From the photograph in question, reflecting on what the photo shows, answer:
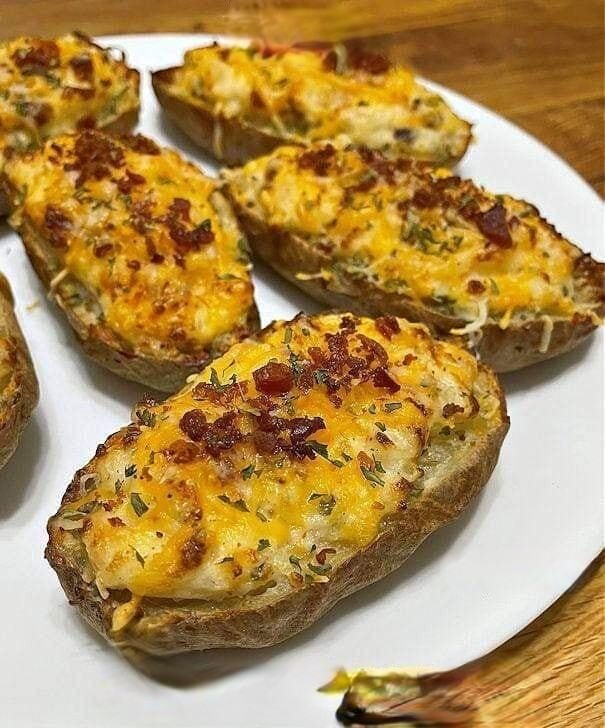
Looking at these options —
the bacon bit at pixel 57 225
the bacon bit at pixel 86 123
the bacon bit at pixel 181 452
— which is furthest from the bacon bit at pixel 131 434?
the bacon bit at pixel 86 123

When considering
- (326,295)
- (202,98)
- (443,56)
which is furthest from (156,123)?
(443,56)

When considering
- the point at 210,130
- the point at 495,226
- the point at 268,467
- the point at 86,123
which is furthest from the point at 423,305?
the point at 86,123

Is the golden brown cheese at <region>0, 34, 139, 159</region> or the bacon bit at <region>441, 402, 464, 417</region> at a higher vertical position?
the golden brown cheese at <region>0, 34, 139, 159</region>

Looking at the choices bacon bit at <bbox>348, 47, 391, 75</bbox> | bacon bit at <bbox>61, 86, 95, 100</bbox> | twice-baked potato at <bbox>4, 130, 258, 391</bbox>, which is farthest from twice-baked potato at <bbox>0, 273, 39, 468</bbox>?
bacon bit at <bbox>348, 47, 391, 75</bbox>

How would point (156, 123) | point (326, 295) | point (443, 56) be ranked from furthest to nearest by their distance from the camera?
point (443, 56) < point (156, 123) < point (326, 295)

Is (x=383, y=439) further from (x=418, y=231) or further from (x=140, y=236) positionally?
(x=140, y=236)

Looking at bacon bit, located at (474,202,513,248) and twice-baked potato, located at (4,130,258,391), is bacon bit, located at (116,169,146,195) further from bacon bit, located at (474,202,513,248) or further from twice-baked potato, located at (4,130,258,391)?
bacon bit, located at (474,202,513,248)

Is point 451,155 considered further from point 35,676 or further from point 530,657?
point 35,676
